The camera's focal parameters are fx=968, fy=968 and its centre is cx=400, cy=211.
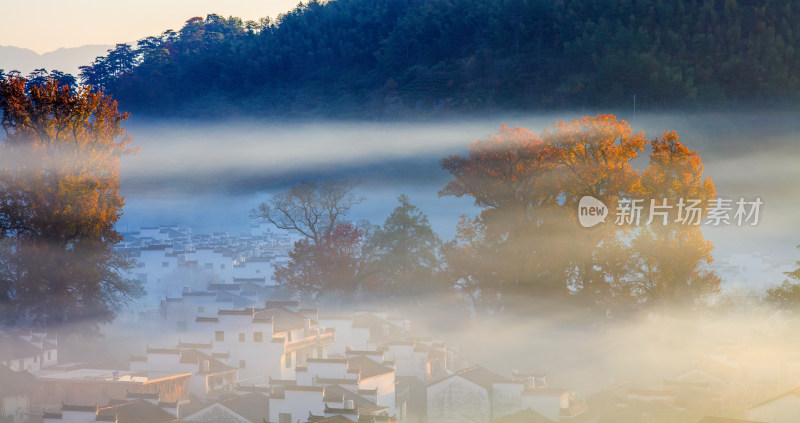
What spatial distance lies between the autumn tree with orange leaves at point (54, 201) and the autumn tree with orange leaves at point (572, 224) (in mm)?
5924

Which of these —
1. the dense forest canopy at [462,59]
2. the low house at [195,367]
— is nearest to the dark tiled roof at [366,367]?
the low house at [195,367]

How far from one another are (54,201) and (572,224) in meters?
8.31

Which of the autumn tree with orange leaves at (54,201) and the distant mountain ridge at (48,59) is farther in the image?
the distant mountain ridge at (48,59)

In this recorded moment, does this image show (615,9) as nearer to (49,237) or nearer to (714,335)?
(714,335)

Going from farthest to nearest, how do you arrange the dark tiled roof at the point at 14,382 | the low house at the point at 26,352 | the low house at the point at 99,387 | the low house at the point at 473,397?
the low house at the point at 26,352
the low house at the point at 99,387
the dark tiled roof at the point at 14,382
the low house at the point at 473,397

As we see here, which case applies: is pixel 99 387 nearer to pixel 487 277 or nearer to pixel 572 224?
pixel 487 277

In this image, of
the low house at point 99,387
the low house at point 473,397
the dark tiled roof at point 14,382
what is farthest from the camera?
the low house at point 99,387

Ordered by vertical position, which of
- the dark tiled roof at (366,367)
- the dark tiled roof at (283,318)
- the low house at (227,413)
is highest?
the dark tiled roof at (283,318)

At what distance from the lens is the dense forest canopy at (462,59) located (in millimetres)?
29547

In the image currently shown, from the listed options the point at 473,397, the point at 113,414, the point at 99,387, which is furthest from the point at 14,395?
the point at 473,397

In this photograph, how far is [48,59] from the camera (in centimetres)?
5481

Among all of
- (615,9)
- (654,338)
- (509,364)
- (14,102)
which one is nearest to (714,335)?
(654,338)

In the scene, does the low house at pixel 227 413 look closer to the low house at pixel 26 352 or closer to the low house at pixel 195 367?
the low house at pixel 195 367

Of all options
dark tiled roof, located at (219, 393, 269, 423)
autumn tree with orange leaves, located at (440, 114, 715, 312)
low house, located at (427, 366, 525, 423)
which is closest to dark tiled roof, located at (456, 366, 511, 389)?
low house, located at (427, 366, 525, 423)
